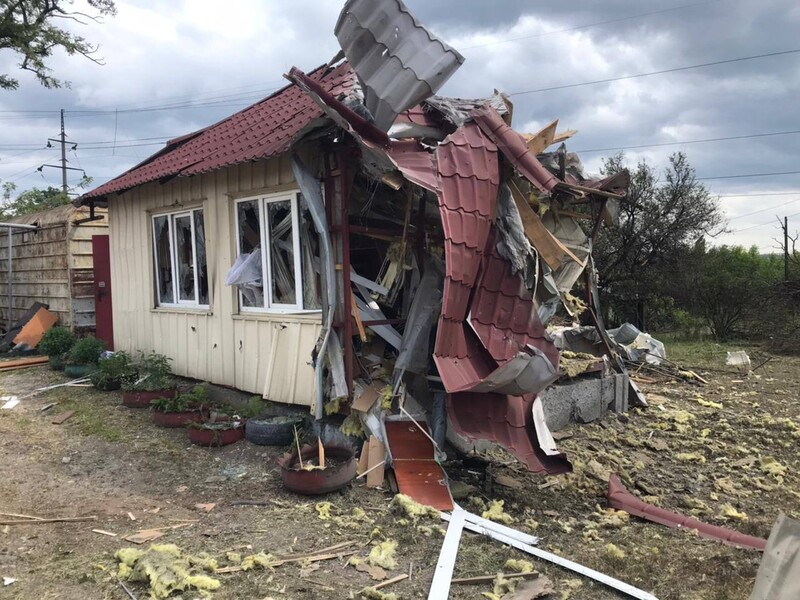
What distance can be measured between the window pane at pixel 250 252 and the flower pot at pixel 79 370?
4.15 meters

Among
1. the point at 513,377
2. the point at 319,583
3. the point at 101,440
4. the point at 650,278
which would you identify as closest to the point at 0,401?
the point at 101,440

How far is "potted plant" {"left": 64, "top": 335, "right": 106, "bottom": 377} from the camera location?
9.98 m

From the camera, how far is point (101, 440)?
271 inches

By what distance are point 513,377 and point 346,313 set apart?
1.97 m

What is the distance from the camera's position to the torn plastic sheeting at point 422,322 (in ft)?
20.3

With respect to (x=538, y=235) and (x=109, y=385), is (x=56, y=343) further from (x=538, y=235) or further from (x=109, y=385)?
(x=538, y=235)

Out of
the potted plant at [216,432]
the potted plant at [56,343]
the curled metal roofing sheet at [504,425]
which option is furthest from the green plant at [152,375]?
the curled metal roofing sheet at [504,425]

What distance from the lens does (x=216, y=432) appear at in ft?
21.5

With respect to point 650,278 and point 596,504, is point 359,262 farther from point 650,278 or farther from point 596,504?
point 650,278

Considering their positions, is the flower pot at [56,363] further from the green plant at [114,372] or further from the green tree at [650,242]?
the green tree at [650,242]

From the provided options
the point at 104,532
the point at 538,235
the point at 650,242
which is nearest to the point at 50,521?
the point at 104,532

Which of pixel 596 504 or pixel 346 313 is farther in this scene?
pixel 346 313

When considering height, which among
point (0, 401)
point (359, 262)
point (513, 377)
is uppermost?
point (359, 262)

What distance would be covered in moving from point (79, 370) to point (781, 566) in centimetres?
1023
